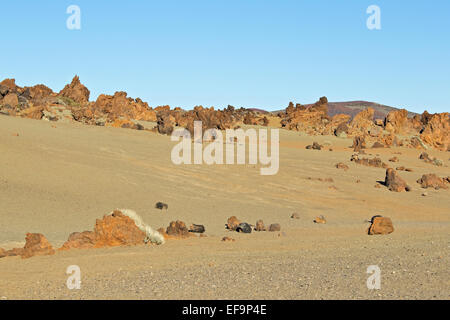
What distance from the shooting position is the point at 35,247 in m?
7.88

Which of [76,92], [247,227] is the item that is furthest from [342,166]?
[76,92]

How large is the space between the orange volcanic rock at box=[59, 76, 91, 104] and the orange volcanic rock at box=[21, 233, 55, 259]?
32621 millimetres

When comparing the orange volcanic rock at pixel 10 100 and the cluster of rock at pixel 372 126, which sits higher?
the orange volcanic rock at pixel 10 100

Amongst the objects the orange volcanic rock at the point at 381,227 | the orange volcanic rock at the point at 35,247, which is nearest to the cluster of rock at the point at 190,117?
the orange volcanic rock at the point at 381,227

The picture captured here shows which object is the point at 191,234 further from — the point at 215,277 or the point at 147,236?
the point at 215,277

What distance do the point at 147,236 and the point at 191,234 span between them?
46.9 inches

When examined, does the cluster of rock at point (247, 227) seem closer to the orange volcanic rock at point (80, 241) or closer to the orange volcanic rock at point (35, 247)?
the orange volcanic rock at point (80, 241)

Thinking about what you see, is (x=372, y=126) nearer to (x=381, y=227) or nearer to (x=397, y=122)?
(x=397, y=122)

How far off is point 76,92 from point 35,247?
33.3m

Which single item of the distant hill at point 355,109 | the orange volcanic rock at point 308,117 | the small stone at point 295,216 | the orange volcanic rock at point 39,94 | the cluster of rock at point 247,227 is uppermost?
the distant hill at point 355,109

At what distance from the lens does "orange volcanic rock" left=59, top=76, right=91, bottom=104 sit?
39.5 meters

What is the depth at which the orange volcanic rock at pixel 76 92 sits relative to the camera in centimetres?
3950

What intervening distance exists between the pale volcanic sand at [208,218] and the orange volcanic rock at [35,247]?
9.8 inches

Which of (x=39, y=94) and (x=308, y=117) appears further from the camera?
(x=308, y=117)
